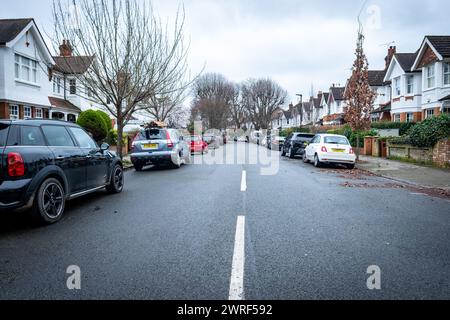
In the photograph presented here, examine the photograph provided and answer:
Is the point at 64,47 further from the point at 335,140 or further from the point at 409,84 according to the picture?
the point at 409,84

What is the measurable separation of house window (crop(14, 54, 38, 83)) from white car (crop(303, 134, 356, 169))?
18.7 metres

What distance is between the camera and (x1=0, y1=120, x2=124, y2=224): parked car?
5.21 meters

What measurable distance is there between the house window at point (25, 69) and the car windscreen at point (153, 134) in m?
12.8

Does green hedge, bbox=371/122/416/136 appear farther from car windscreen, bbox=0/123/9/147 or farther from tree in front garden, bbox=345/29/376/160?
car windscreen, bbox=0/123/9/147

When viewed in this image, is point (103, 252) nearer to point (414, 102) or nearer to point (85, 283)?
point (85, 283)

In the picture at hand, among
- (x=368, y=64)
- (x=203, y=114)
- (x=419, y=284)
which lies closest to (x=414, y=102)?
(x=368, y=64)

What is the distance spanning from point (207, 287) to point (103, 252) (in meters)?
1.66

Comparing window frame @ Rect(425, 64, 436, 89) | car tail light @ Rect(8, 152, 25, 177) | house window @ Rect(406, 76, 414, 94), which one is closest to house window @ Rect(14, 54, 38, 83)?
car tail light @ Rect(8, 152, 25, 177)

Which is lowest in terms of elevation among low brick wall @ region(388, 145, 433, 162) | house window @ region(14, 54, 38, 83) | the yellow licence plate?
low brick wall @ region(388, 145, 433, 162)

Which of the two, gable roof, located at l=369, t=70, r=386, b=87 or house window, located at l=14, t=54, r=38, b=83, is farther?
gable roof, located at l=369, t=70, r=386, b=87

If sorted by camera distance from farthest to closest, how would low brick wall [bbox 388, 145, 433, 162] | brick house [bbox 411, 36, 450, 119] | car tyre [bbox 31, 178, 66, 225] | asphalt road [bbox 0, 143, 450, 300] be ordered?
brick house [bbox 411, 36, 450, 119]
low brick wall [bbox 388, 145, 433, 162]
car tyre [bbox 31, 178, 66, 225]
asphalt road [bbox 0, 143, 450, 300]

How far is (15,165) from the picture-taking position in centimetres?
524

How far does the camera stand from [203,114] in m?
66.4
